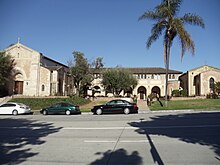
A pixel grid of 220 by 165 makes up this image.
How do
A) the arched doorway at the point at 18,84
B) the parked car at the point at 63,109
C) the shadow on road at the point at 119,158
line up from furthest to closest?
1. the arched doorway at the point at 18,84
2. the parked car at the point at 63,109
3. the shadow on road at the point at 119,158

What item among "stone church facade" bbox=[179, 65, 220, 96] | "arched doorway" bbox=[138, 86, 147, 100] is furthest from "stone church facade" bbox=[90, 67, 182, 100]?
"stone church facade" bbox=[179, 65, 220, 96]

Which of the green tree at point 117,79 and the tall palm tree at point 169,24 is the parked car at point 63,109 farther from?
the green tree at point 117,79

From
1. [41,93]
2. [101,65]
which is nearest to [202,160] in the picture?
[41,93]

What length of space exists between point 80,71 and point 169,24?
74.5 ft

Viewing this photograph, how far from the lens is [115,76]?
48625 millimetres

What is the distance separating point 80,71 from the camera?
45.7 metres

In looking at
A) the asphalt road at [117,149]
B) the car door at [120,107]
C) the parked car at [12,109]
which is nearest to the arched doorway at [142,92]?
the car door at [120,107]

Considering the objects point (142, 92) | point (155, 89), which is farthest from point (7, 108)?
point (155, 89)

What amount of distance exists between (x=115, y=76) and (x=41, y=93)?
568 inches

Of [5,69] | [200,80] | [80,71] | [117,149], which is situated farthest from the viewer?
[200,80]

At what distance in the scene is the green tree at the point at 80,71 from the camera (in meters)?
45.7

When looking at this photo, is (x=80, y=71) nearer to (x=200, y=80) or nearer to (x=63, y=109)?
(x=63, y=109)

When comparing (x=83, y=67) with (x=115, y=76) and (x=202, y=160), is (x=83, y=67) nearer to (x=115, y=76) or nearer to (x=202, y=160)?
(x=115, y=76)

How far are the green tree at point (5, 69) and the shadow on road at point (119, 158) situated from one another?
126ft
